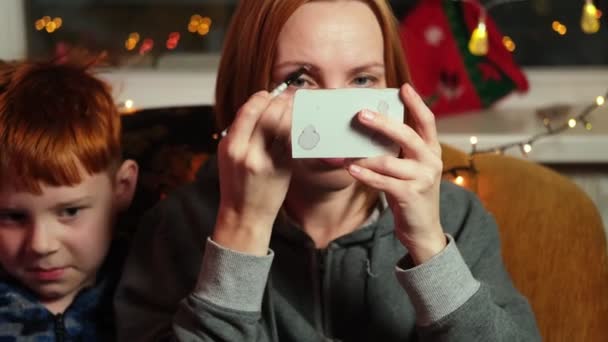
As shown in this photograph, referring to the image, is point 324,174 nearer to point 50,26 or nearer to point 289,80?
point 289,80

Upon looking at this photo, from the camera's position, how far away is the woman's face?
108 centimetres

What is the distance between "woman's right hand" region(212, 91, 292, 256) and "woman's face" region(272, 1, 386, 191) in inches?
3.9

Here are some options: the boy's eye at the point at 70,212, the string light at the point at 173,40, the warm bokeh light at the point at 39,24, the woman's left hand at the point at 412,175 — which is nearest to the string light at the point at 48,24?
the warm bokeh light at the point at 39,24

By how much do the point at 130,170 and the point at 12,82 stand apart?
0.24 meters

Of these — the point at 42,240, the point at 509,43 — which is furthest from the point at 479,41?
the point at 42,240

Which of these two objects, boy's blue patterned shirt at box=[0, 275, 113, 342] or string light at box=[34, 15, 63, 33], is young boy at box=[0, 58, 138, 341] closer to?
boy's blue patterned shirt at box=[0, 275, 113, 342]

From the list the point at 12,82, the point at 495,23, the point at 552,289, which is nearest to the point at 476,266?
the point at 552,289

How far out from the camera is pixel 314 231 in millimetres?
1219

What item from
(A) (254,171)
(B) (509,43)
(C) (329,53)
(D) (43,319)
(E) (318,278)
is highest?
(C) (329,53)

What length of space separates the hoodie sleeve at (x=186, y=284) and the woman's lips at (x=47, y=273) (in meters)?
0.10

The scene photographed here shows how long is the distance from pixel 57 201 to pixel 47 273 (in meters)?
0.12

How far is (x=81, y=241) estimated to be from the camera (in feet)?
3.91

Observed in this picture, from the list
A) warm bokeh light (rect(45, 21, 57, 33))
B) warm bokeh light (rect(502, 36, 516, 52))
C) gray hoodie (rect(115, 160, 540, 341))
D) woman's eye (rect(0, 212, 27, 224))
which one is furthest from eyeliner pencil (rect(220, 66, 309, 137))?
warm bokeh light (rect(45, 21, 57, 33))

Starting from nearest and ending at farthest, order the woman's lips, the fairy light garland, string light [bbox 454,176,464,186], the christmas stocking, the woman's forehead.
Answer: the woman's forehead → the woman's lips → string light [bbox 454,176,464,186] → the fairy light garland → the christmas stocking
